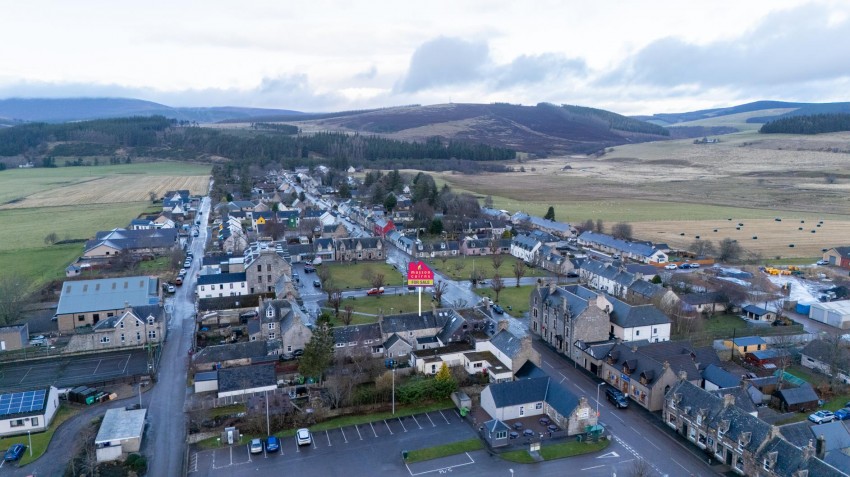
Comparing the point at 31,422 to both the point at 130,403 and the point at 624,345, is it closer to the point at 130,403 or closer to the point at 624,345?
the point at 130,403

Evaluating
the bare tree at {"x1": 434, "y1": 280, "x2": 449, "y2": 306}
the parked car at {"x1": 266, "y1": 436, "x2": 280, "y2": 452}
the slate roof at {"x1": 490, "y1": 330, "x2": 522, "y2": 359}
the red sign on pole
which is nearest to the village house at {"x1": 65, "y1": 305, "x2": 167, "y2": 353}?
the parked car at {"x1": 266, "y1": 436, "x2": 280, "y2": 452}

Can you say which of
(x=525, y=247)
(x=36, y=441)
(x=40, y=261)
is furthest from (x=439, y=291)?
(x=40, y=261)

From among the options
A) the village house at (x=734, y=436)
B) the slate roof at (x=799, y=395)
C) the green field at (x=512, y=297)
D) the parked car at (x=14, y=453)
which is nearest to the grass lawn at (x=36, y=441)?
the parked car at (x=14, y=453)

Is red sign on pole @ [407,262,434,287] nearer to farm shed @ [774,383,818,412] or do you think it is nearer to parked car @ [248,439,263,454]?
parked car @ [248,439,263,454]

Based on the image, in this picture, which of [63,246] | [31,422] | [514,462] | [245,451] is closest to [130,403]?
[31,422]

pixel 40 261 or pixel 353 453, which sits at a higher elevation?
pixel 40 261

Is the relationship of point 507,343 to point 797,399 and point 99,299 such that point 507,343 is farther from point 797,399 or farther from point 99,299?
point 99,299
